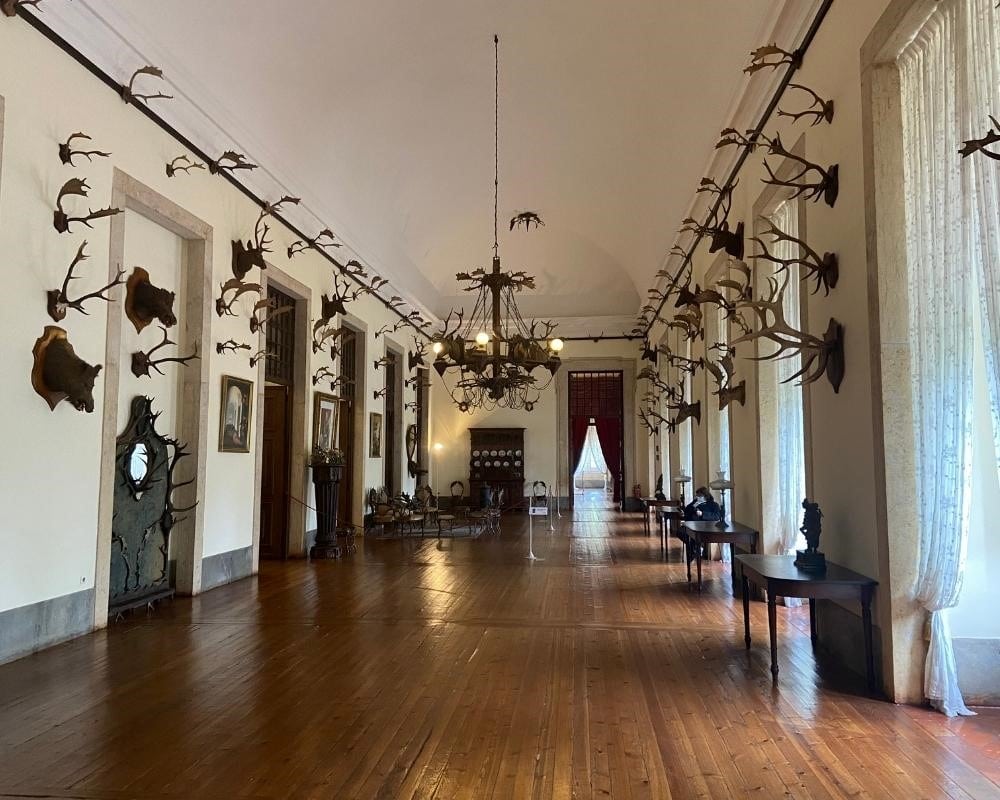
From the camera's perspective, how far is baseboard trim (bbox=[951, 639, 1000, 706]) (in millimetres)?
3799

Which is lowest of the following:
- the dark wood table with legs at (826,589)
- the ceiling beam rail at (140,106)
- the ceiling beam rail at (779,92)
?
the dark wood table with legs at (826,589)

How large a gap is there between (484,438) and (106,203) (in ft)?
44.4

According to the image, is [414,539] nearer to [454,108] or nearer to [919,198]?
[454,108]

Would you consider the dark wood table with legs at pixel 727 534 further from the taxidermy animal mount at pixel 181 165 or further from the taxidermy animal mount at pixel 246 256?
the taxidermy animal mount at pixel 181 165

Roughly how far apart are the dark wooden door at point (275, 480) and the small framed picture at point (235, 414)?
5.01ft

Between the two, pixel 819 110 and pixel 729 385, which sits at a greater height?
pixel 819 110

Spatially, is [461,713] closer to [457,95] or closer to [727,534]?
[727,534]

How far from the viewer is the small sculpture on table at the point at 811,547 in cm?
452

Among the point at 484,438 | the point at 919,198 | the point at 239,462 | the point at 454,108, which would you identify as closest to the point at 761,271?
the point at 919,198

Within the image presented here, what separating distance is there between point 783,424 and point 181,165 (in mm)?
6373

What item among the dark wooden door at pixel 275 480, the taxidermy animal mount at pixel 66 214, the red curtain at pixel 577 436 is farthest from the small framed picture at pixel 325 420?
the red curtain at pixel 577 436

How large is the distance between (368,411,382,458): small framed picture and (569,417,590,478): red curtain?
6.79 metres

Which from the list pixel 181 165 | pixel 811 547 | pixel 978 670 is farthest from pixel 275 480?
pixel 978 670

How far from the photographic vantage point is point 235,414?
7910 millimetres
